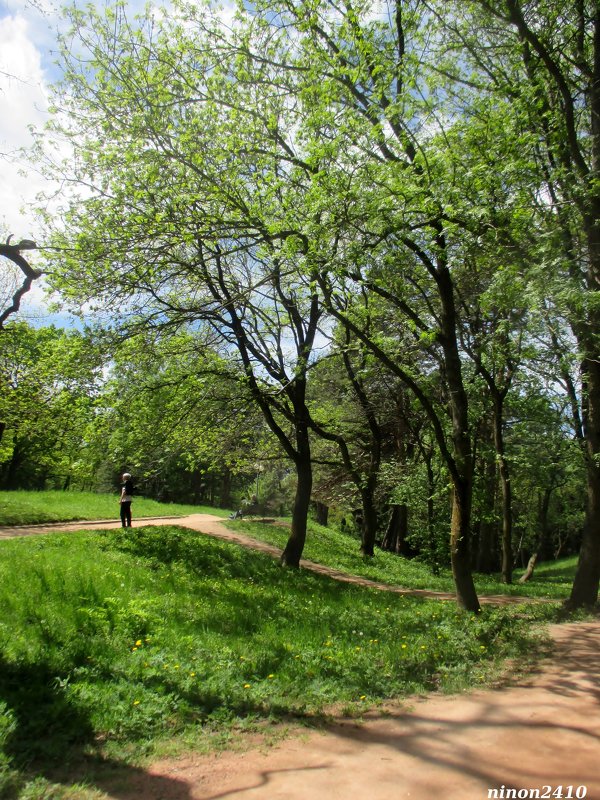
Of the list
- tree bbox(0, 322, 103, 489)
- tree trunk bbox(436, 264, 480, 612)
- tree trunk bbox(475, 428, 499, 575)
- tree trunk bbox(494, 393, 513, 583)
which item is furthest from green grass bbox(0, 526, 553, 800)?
tree trunk bbox(475, 428, 499, 575)

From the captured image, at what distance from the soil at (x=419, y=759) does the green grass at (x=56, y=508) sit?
14.0m

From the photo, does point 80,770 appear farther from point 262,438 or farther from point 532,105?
point 262,438

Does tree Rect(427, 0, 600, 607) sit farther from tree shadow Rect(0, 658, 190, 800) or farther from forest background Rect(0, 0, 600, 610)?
tree shadow Rect(0, 658, 190, 800)

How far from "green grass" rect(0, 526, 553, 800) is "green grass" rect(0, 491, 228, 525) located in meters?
5.65

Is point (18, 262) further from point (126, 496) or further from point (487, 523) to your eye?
point (487, 523)

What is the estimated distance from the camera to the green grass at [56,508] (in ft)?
54.1

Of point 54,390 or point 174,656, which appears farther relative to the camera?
point 54,390

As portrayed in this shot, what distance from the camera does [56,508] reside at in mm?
18531

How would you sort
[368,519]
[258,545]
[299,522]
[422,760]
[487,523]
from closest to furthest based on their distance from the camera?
[422,760], [299,522], [258,545], [368,519], [487,523]

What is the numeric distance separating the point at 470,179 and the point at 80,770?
26.6 feet

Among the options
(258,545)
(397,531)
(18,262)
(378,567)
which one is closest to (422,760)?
(18,262)

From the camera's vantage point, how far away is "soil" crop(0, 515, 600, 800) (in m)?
3.37

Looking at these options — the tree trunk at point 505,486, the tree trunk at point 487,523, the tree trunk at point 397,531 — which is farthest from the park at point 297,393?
the tree trunk at point 397,531

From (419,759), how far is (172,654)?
10.8 feet
